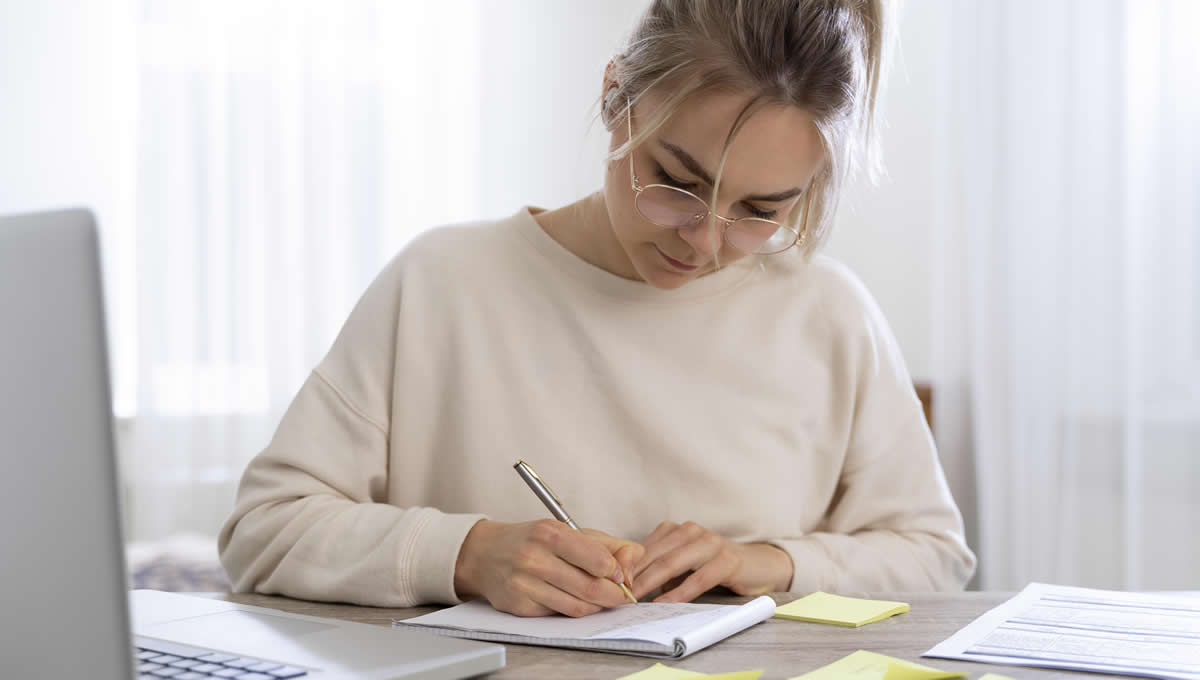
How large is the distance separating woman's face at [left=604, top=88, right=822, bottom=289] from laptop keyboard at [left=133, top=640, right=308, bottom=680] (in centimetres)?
60

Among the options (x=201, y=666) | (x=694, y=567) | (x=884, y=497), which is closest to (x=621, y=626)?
(x=694, y=567)

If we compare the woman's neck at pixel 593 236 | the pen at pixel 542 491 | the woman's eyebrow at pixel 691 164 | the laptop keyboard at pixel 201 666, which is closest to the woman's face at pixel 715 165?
the woman's eyebrow at pixel 691 164

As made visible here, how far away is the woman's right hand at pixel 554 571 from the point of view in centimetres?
92

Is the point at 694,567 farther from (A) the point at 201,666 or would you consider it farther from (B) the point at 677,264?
(A) the point at 201,666

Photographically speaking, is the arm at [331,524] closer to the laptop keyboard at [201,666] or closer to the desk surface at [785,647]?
the desk surface at [785,647]

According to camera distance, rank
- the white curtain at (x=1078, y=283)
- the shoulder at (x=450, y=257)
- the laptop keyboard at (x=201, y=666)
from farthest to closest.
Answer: the white curtain at (x=1078, y=283) → the shoulder at (x=450, y=257) → the laptop keyboard at (x=201, y=666)

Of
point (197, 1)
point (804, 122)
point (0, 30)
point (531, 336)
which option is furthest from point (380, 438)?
point (0, 30)

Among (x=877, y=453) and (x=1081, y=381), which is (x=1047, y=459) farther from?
(x=877, y=453)

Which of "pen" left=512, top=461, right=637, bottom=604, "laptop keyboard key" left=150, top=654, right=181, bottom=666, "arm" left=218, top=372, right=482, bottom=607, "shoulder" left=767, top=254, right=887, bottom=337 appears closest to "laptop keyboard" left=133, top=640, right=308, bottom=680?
"laptop keyboard key" left=150, top=654, right=181, bottom=666

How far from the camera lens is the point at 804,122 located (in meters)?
1.07

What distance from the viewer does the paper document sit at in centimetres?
78

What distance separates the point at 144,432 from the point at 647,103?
2460mm

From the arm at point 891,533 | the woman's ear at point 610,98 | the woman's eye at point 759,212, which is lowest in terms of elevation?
the arm at point 891,533

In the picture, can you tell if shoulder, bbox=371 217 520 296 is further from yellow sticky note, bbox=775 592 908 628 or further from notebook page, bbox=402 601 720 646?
yellow sticky note, bbox=775 592 908 628
